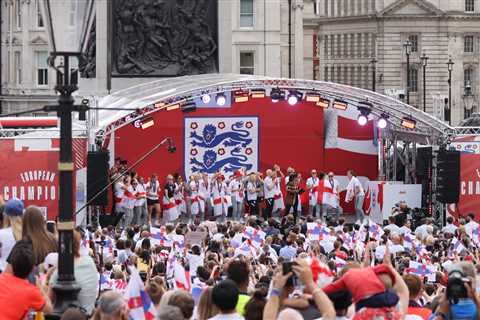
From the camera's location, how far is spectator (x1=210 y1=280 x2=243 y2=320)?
13.6 meters

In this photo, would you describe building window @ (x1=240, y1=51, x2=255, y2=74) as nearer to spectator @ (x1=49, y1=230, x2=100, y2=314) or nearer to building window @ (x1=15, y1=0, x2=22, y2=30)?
building window @ (x1=15, y1=0, x2=22, y2=30)

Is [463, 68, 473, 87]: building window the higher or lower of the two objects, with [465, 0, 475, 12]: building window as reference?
lower

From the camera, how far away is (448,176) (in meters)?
39.6

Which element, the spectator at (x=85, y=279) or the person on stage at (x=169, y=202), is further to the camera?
the person on stage at (x=169, y=202)

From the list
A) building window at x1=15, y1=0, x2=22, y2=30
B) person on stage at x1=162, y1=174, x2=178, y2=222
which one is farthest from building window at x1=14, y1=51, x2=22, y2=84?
person on stage at x1=162, y1=174, x2=178, y2=222

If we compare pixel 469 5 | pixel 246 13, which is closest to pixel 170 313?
pixel 246 13

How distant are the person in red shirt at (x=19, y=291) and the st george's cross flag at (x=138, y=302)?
1166 mm

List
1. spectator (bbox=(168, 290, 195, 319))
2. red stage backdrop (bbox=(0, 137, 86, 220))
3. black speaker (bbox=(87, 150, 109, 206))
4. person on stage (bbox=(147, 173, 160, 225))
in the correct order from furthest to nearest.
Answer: person on stage (bbox=(147, 173, 160, 225)) < red stage backdrop (bbox=(0, 137, 86, 220)) < black speaker (bbox=(87, 150, 109, 206)) < spectator (bbox=(168, 290, 195, 319))

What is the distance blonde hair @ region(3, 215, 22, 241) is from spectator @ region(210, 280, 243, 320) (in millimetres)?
3590

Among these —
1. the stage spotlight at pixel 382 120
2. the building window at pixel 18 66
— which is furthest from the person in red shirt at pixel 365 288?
the building window at pixel 18 66

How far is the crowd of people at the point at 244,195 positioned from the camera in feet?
146

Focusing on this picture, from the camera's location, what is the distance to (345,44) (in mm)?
123938

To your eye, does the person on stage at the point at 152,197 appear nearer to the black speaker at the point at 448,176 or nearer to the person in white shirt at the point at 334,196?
the person in white shirt at the point at 334,196

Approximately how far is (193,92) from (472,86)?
8246cm
